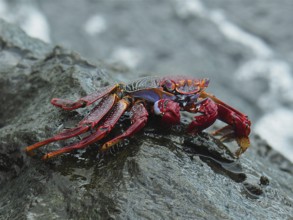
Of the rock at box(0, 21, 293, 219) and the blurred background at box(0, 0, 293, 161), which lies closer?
the rock at box(0, 21, 293, 219)

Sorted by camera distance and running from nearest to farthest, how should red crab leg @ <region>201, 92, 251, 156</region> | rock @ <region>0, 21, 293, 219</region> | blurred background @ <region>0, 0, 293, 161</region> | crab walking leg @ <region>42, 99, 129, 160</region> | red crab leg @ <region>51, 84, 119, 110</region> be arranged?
rock @ <region>0, 21, 293, 219</region> < crab walking leg @ <region>42, 99, 129, 160</region> < red crab leg @ <region>51, 84, 119, 110</region> < red crab leg @ <region>201, 92, 251, 156</region> < blurred background @ <region>0, 0, 293, 161</region>

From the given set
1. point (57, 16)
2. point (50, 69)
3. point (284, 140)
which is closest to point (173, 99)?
point (50, 69)

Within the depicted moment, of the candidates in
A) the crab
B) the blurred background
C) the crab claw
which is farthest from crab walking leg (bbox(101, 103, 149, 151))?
the blurred background

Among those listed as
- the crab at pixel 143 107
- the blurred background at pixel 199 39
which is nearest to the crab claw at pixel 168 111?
the crab at pixel 143 107

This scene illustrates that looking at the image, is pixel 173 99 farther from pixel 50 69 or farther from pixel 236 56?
pixel 236 56

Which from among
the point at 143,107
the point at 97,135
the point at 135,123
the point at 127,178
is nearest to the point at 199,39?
the point at 143,107

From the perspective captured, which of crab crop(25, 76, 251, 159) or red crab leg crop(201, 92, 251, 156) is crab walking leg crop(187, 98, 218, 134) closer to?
crab crop(25, 76, 251, 159)

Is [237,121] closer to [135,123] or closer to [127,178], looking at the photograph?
[135,123]

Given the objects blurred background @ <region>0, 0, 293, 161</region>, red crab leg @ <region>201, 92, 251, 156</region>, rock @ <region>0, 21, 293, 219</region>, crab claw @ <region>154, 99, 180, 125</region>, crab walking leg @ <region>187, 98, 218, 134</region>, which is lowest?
rock @ <region>0, 21, 293, 219</region>
